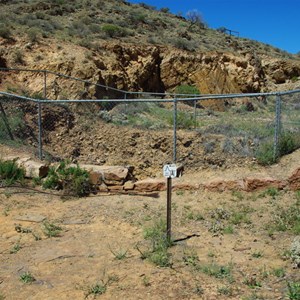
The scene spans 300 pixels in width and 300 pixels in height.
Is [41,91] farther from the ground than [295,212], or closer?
farther from the ground

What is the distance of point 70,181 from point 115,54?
51.2ft

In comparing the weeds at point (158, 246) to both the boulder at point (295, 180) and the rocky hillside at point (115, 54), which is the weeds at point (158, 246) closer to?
the boulder at point (295, 180)

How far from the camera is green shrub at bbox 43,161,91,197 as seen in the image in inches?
342

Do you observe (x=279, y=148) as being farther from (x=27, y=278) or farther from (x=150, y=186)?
(x=27, y=278)

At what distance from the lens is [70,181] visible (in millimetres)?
8828

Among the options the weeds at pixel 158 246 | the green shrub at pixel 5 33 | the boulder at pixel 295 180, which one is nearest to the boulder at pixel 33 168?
the weeds at pixel 158 246

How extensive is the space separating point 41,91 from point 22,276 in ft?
42.7

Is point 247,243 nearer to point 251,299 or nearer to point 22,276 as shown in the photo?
point 251,299

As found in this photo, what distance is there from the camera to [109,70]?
21.5 m

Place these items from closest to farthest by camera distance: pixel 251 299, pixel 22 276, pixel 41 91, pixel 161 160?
pixel 251 299
pixel 22 276
pixel 161 160
pixel 41 91

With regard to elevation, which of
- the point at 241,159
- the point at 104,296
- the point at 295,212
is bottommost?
the point at 104,296

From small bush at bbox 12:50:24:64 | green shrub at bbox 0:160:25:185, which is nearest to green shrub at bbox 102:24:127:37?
small bush at bbox 12:50:24:64

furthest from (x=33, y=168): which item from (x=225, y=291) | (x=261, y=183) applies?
(x=225, y=291)

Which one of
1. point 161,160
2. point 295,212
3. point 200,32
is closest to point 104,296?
point 295,212
